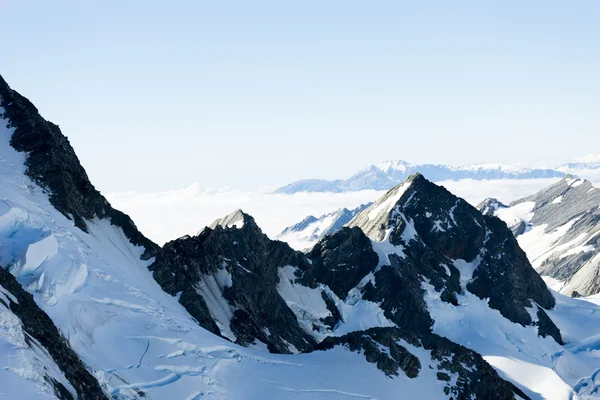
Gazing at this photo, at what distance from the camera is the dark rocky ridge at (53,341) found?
2267 inches

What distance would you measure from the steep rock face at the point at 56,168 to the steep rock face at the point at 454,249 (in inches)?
3058

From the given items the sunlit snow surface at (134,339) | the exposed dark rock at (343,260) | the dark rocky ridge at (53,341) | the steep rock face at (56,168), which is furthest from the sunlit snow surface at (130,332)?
the exposed dark rock at (343,260)

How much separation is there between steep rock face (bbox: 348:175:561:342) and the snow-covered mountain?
0.47m

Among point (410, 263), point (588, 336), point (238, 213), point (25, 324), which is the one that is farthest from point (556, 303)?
point (25, 324)

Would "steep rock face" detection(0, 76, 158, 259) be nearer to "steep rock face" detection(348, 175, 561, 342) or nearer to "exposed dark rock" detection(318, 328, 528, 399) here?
"exposed dark rock" detection(318, 328, 528, 399)

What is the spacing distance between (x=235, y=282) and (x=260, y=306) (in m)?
7.35

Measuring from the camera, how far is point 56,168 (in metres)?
108

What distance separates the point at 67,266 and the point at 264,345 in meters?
46.9

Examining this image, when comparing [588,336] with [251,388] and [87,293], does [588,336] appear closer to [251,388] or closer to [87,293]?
[251,388]

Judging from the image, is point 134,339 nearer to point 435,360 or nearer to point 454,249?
point 435,360

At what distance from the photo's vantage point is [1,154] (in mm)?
107312

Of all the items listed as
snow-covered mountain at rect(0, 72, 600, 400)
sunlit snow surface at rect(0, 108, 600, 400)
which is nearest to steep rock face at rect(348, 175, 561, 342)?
snow-covered mountain at rect(0, 72, 600, 400)

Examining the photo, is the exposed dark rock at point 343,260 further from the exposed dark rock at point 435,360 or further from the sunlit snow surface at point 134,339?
the sunlit snow surface at point 134,339

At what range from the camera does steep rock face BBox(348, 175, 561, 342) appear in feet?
574
